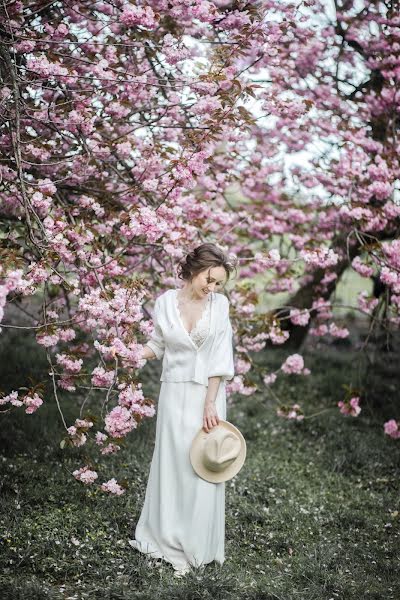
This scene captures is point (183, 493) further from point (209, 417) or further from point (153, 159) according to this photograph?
point (153, 159)

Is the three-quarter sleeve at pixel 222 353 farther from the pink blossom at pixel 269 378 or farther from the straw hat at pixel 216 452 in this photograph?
the pink blossom at pixel 269 378

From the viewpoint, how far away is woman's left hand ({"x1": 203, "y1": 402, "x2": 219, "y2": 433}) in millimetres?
3795

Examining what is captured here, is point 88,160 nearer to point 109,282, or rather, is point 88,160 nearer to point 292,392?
point 109,282

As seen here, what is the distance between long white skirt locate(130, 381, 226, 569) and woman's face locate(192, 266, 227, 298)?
1.74 ft

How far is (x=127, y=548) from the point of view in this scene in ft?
13.3

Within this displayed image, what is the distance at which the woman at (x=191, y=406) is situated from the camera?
3.80 metres

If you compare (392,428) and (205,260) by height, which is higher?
(392,428)

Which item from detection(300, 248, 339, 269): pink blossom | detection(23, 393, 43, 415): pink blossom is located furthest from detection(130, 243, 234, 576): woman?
detection(300, 248, 339, 269): pink blossom

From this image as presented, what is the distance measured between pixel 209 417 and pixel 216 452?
195 millimetres

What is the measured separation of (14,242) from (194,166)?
51.5 inches

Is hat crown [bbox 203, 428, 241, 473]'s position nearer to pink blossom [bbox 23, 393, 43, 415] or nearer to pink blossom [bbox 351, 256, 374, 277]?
pink blossom [bbox 23, 393, 43, 415]

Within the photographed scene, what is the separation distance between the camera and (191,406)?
3.85 metres

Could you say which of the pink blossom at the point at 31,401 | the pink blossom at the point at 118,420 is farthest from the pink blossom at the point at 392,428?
the pink blossom at the point at 31,401

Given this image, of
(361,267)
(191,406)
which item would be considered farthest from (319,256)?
(191,406)
